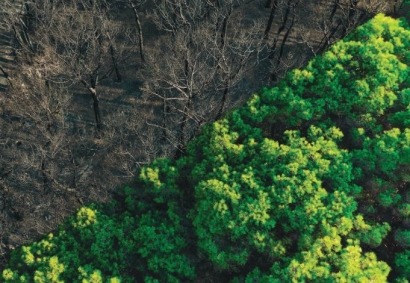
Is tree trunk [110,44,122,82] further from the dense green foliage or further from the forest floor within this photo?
the dense green foliage

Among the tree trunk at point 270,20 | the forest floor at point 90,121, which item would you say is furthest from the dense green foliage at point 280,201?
the tree trunk at point 270,20

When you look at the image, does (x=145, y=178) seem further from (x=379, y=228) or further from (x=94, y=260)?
(x=379, y=228)

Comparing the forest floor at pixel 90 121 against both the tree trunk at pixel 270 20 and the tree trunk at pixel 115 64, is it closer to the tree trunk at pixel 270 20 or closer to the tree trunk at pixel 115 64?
the tree trunk at pixel 115 64

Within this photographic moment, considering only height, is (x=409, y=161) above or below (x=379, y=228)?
above

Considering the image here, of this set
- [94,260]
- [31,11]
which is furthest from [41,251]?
[31,11]

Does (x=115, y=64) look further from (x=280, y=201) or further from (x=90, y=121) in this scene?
(x=280, y=201)

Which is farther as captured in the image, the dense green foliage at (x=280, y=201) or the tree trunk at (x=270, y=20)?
the tree trunk at (x=270, y=20)

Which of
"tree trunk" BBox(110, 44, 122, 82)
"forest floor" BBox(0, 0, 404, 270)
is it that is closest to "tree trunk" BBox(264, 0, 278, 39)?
"forest floor" BBox(0, 0, 404, 270)
